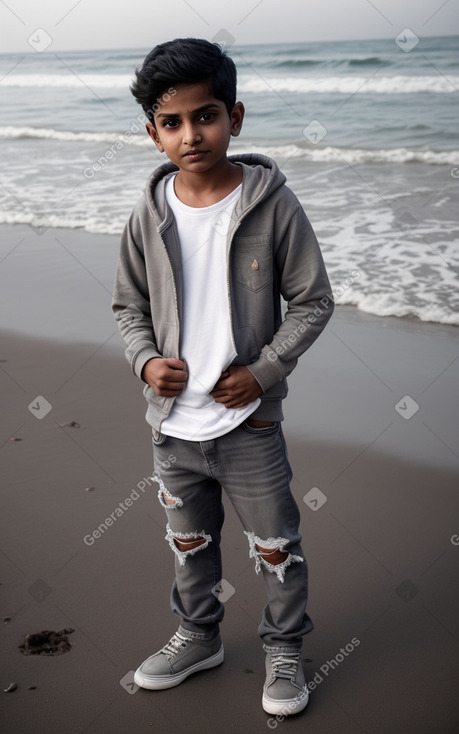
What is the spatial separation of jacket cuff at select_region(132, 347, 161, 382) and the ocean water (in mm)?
3386

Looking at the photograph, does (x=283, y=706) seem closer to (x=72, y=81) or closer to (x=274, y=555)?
(x=274, y=555)

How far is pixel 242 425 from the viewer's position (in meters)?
2.28

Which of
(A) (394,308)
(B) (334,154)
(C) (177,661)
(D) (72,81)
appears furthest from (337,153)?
(D) (72,81)

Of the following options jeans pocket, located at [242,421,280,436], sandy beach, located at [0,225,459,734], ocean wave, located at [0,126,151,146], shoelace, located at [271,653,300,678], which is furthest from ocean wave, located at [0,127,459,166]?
shoelace, located at [271,653,300,678]

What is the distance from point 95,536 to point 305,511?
2.74 ft

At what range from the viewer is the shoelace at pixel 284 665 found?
2451 mm

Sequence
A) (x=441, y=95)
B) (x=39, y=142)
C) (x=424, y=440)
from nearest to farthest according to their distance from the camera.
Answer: (x=424, y=440) < (x=39, y=142) < (x=441, y=95)

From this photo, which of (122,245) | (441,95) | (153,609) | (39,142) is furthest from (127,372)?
(441,95)

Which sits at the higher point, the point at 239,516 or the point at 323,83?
the point at 239,516

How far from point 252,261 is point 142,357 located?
0.40 m

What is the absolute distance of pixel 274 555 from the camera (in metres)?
2.36

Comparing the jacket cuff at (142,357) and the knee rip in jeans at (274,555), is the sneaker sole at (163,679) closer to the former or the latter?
the knee rip in jeans at (274,555)

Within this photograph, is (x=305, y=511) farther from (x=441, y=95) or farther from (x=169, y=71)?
(x=441, y=95)

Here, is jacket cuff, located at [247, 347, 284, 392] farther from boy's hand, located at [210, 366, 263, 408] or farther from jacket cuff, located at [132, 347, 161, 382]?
Answer: jacket cuff, located at [132, 347, 161, 382]
